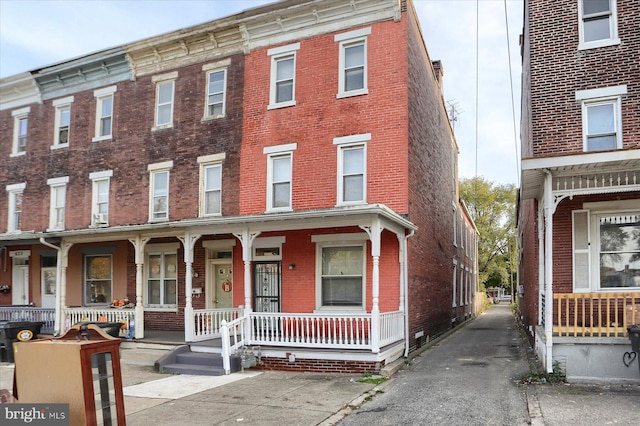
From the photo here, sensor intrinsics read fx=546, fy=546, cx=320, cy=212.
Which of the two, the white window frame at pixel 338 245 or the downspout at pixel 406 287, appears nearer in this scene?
the downspout at pixel 406 287

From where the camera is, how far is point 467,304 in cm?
2997

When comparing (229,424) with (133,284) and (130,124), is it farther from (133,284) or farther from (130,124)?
(130,124)

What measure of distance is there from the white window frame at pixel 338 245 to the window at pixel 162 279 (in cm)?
544

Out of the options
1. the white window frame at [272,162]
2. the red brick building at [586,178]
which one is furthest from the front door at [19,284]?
the red brick building at [586,178]

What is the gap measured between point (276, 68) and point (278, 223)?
545 centimetres

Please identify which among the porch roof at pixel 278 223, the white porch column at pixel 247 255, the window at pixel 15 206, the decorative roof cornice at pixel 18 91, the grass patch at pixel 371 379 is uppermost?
the decorative roof cornice at pixel 18 91

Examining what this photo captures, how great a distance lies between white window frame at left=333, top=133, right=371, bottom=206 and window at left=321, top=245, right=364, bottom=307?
1242 millimetres

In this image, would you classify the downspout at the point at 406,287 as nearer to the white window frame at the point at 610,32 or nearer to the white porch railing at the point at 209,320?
the white porch railing at the point at 209,320

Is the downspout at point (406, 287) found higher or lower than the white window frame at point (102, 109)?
lower

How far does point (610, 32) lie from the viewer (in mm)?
12266

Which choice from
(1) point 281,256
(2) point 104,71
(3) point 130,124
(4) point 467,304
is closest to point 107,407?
(1) point 281,256

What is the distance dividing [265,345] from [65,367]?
23.9ft

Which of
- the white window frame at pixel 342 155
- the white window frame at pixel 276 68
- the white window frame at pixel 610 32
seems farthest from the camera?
the white window frame at pixel 276 68

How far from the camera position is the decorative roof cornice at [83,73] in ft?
60.4
